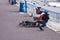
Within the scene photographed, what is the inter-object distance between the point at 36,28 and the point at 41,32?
1380 mm

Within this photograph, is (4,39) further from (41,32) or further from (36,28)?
(36,28)

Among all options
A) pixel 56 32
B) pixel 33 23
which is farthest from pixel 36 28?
pixel 56 32

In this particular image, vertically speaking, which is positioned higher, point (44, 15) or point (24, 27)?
point (44, 15)

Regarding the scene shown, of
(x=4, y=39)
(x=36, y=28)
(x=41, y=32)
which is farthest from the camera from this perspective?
(x=36, y=28)

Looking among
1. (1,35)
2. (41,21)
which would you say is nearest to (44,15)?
(41,21)

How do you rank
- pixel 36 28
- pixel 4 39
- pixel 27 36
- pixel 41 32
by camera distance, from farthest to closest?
pixel 36 28 → pixel 41 32 → pixel 27 36 → pixel 4 39

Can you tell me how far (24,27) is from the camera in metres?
15.5

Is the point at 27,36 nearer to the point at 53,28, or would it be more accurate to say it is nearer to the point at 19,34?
the point at 19,34

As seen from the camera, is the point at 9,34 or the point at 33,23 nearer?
the point at 9,34

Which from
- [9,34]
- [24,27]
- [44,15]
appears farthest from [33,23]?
[9,34]

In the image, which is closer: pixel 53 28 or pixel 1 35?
pixel 1 35

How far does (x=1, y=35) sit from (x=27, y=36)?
129 centimetres

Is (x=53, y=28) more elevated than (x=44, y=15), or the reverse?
(x=44, y=15)

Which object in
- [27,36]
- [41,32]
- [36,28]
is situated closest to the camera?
[27,36]
